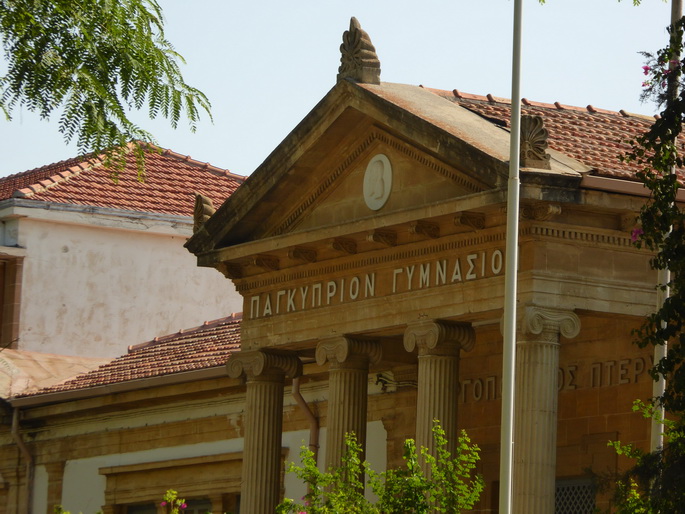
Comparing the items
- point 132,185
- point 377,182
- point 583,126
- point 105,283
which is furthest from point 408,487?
point 132,185

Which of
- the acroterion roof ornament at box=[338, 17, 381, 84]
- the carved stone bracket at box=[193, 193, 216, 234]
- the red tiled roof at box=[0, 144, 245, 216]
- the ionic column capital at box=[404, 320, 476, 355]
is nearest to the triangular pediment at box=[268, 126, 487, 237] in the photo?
the acroterion roof ornament at box=[338, 17, 381, 84]

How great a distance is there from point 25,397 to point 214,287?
21.6ft

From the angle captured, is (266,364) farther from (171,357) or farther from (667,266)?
(667,266)

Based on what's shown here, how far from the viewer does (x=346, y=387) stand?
2055 centimetres

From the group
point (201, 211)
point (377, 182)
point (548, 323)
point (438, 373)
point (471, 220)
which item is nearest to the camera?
point (548, 323)

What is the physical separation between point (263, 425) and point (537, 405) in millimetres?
5110

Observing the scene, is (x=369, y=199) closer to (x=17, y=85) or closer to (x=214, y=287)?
(x=17, y=85)

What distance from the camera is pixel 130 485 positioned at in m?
27.6

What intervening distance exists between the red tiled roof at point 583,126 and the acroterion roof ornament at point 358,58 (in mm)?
1117

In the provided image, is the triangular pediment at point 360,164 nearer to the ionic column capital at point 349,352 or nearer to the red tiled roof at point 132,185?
the ionic column capital at point 349,352

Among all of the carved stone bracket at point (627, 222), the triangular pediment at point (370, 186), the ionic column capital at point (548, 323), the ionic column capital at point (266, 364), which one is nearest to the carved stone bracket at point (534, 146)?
the triangular pediment at point (370, 186)

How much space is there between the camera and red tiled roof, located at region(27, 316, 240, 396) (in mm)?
26734

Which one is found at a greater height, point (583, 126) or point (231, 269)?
point (583, 126)

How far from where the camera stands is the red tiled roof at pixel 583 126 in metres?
18.7
